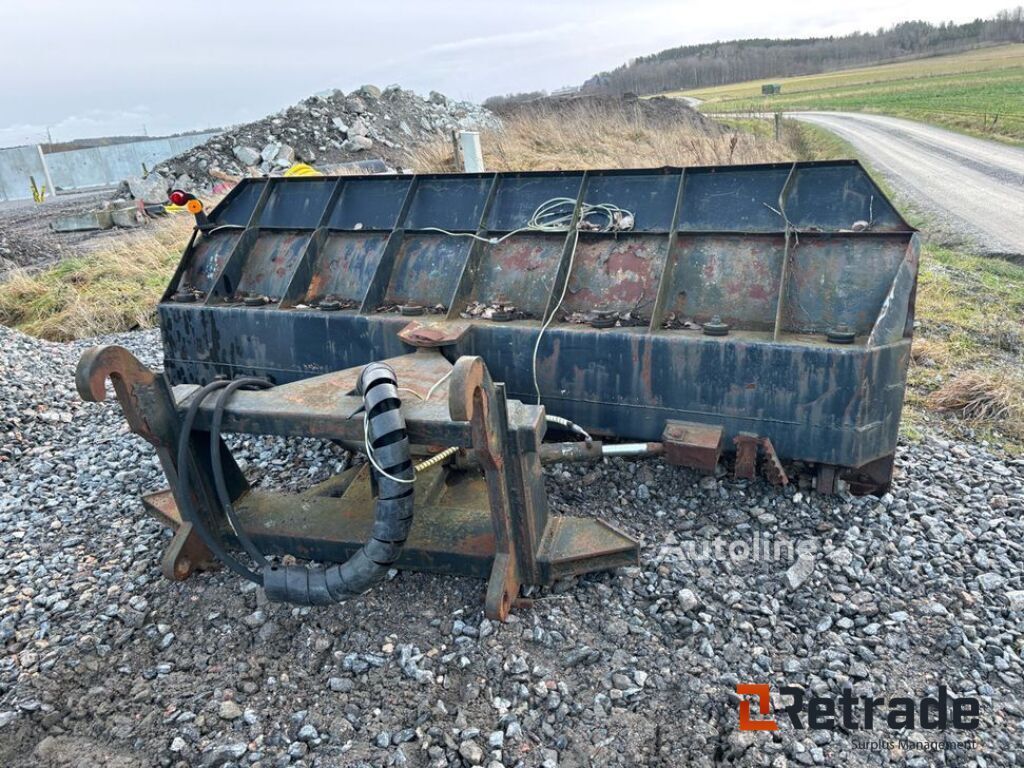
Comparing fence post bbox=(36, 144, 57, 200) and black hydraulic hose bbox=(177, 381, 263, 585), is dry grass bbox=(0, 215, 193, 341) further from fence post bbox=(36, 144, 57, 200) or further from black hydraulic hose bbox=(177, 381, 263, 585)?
fence post bbox=(36, 144, 57, 200)

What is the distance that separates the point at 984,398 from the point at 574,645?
3.80 metres

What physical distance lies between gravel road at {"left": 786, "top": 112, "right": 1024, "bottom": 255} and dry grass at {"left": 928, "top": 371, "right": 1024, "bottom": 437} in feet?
21.3

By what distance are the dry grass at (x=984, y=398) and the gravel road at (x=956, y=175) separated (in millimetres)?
6496

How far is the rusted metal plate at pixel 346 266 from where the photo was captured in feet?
15.7

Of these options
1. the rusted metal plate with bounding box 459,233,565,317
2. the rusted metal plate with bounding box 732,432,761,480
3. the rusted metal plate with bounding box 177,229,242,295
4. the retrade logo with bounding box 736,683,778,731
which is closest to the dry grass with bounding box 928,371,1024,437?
the rusted metal plate with bounding box 732,432,761,480

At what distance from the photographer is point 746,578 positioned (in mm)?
3270

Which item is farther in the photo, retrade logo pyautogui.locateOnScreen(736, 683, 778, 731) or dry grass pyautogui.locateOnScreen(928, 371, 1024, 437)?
dry grass pyautogui.locateOnScreen(928, 371, 1024, 437)

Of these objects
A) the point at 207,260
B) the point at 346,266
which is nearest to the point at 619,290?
the point at 346,266

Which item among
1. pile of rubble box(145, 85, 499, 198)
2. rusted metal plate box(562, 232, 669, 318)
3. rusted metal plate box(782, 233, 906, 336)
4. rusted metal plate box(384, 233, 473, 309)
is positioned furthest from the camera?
pile of rubble box(145, 85, 499, 198)

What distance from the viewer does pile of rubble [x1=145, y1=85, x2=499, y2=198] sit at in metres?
19.6

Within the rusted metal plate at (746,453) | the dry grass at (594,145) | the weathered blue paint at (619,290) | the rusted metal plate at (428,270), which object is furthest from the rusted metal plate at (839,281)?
the dry grass at (594,145)

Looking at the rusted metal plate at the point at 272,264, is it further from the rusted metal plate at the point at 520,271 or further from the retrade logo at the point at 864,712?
the retrade logo at the point at 864,712

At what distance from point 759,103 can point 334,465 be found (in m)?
49.9

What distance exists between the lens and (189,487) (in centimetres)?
335
